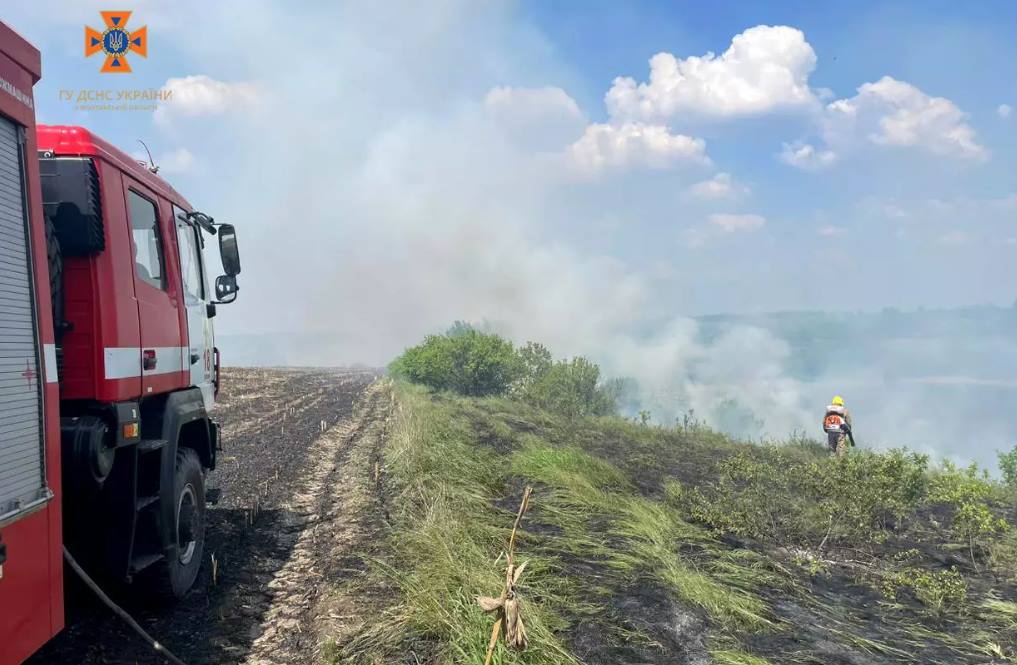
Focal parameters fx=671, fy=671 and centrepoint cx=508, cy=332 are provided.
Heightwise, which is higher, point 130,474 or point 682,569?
point 130,474

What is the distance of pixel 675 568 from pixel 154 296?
466cm

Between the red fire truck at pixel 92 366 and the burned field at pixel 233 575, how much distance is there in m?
0.28

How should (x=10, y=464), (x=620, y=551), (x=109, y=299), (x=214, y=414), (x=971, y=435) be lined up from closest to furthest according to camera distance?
(x=10, y=464), (x=109, y=299), (x=620, y=551), (x=214, y=414), (x=971, y=435)

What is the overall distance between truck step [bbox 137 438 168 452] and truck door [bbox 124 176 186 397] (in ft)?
1.07

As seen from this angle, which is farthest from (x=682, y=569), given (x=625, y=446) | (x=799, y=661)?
(x=625, y=446)

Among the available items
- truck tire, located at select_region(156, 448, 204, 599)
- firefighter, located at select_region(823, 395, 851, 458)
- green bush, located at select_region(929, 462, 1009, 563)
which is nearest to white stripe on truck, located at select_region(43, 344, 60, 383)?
truck tire, located at select_region(156, 448, 204, 599)

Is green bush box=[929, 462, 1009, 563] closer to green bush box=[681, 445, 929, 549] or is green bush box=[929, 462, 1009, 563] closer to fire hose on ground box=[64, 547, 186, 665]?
green bush box=[681, 445, 929, 549]

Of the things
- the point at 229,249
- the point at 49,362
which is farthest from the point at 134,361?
the point at 229,249

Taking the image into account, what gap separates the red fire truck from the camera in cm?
286

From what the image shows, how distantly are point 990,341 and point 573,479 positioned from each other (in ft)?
746

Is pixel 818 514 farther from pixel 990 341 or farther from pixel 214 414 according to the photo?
pixel 990 341

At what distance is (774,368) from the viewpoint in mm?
188125

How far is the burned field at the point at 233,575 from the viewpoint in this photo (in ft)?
14.0

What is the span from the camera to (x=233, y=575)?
5.68m
